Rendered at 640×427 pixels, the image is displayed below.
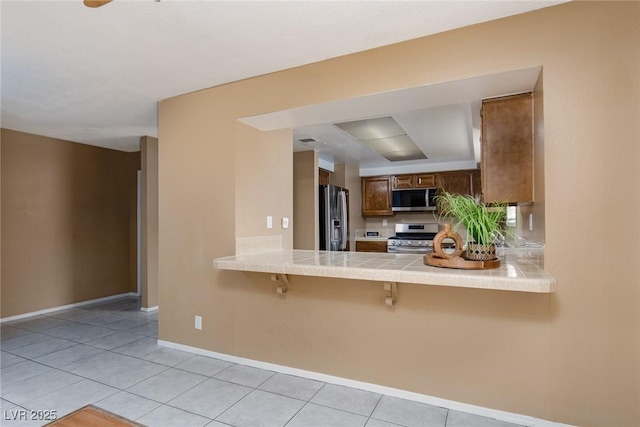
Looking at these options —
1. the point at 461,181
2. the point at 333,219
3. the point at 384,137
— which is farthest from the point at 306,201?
the point at 461,181

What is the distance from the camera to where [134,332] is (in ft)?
12.0

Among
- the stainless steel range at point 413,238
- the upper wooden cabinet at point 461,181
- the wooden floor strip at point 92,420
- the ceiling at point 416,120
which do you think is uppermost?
the ceiling at point 416,120

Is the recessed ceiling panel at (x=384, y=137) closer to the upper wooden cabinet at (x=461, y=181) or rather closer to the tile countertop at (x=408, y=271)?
the upper wooden cabinet at (x=461, y=181)

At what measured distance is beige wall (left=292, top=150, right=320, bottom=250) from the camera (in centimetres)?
496

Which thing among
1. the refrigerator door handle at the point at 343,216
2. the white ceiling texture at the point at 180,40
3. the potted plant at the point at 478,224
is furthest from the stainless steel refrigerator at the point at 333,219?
the potted plant at the point at 478,224

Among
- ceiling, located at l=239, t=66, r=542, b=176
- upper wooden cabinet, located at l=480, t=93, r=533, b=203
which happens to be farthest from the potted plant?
ceiling, located at l=239, t=66, r=542, b=176

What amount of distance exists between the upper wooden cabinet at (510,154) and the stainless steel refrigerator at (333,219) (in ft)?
9.98

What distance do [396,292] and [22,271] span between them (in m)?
4.72

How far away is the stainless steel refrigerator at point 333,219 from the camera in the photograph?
507 cm

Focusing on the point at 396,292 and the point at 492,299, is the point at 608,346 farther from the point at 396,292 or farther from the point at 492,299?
the point at 396,292

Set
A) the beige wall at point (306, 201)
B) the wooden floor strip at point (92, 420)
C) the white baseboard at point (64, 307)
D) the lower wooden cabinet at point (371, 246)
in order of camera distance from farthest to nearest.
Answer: the lower wooden cabinet at point (371, 246), the beige wall at point (306, 201), the white baseboard at point (64, 307), the wooden floor strip at point (92, 420)

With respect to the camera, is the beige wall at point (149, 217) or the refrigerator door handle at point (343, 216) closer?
the beige wall at point (149, 217)

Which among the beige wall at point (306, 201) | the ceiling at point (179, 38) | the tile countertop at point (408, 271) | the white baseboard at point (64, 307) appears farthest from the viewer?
the beige wall at point (306, 201)

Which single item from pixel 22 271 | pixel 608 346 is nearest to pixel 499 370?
pixel 608 346
